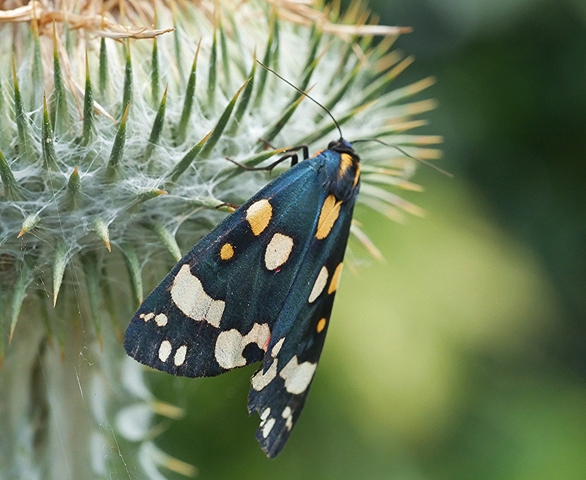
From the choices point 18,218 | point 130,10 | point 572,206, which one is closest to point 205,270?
point 18,218

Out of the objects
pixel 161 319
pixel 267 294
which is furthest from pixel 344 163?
pixel 161 319

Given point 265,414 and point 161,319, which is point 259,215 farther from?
point 265,414

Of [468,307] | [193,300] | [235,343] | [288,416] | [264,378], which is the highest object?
[193,300]

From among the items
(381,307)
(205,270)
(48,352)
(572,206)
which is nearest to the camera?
(205,270)

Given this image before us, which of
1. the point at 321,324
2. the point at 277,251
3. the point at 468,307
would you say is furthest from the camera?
the point at 468,307

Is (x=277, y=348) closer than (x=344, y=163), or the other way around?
(x=277, y=348)

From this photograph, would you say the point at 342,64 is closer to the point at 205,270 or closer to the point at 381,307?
the point at 205,270

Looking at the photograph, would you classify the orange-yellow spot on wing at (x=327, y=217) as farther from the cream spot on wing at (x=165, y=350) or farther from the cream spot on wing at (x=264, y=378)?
the cream spot on wing at (x=165, y=350)
